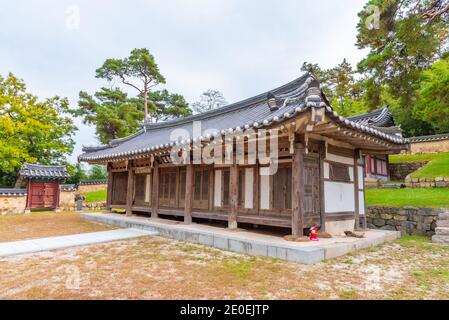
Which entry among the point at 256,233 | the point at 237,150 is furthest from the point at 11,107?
the point at 256,233

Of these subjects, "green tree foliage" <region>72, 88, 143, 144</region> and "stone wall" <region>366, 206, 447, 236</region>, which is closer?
"stone wall" <region>366, 206, 447, 236</region>

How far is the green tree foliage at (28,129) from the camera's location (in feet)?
63.8

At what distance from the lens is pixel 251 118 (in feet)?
31.0

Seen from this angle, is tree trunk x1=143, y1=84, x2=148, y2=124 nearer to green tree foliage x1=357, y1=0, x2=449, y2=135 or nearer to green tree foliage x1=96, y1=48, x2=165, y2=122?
green tree foliage x1=96, y1=48, x2=165, y2=122

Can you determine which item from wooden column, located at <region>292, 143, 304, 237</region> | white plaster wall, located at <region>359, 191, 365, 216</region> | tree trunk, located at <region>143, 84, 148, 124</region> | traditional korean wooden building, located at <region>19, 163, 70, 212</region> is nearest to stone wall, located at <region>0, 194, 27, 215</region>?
traditional korean wooden building, located at <region>19, 163, 70, 212</region>

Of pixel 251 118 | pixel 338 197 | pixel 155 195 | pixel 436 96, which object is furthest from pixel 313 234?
pixel 436 96

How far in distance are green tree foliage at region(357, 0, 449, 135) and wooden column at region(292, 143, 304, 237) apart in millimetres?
6833

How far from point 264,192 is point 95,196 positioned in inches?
723

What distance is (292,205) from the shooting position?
22.5ft

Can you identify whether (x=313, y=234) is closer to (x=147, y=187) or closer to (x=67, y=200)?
(x=147, y=187)

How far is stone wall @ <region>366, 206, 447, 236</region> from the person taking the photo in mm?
9555

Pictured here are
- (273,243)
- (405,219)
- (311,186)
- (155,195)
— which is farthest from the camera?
(155,195)
